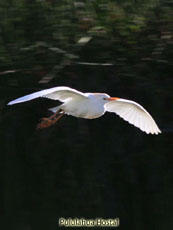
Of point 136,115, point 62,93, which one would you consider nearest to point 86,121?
point 136,115

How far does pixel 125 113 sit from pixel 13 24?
135cm

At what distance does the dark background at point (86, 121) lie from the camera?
21.1 ft

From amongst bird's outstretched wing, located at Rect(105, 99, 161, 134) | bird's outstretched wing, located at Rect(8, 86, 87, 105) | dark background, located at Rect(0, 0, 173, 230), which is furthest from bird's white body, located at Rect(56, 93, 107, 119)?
dark background, located at Rect(0, 0, 173, 230)

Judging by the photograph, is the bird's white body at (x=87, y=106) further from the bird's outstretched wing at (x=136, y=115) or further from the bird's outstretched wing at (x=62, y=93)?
the bird's outstretched wing at (x=136, y=115)

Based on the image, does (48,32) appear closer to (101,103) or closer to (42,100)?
(42,100)

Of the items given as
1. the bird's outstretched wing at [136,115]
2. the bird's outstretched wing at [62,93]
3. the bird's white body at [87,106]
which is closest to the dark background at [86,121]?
the bird's outstretched wing at [136,115]

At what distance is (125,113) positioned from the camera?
5984mm

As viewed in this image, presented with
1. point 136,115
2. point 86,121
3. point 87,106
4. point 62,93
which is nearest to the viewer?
point 62,93

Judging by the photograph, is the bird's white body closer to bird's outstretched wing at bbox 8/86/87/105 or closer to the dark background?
bird's outstretched wing at bbox 8/86/87/105

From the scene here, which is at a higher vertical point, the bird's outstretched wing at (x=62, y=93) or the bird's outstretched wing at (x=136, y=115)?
the bird's outstretched wing at (x=62, y=93)

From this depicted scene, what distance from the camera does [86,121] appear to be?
6.85 meters

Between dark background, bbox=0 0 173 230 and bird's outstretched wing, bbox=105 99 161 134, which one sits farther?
dark background, bbox=0 0 173 230

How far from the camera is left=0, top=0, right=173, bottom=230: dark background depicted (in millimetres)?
6445

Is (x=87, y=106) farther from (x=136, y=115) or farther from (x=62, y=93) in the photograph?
(x=136, y=115)
